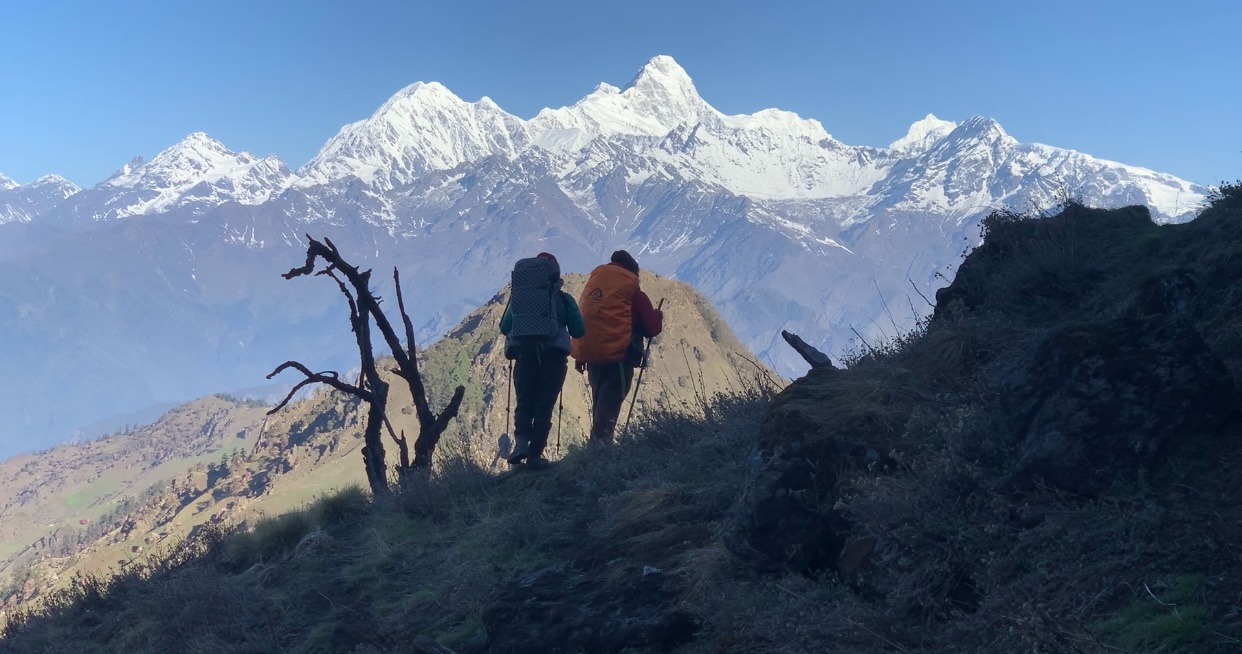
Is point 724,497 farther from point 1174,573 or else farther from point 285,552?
point 285,552

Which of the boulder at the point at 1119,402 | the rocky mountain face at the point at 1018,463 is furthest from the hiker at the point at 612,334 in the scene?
the boulder at the point at 1119,402

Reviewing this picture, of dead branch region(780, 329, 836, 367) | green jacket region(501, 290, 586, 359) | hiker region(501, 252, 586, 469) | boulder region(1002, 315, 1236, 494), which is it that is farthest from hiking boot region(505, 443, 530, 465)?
boulder region(1002, 315, 1236, 494)

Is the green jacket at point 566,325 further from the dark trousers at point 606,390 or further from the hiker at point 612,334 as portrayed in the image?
the dark trousers at point 606,390

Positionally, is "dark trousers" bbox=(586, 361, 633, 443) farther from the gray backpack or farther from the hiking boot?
the gray backpack

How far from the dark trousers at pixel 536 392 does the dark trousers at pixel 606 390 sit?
0.54 m

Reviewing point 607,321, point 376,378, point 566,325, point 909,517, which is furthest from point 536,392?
point 909,517

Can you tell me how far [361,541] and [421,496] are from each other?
0.69 metres

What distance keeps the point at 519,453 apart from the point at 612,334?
1499 mm

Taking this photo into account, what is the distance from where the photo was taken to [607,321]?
1045 cm

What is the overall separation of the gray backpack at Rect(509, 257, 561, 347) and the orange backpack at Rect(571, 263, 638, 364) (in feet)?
1.98

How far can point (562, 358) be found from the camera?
10.1m

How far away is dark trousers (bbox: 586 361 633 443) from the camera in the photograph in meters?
10.7

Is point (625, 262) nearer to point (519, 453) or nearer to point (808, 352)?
point (519, 453)

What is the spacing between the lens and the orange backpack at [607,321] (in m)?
10.4
